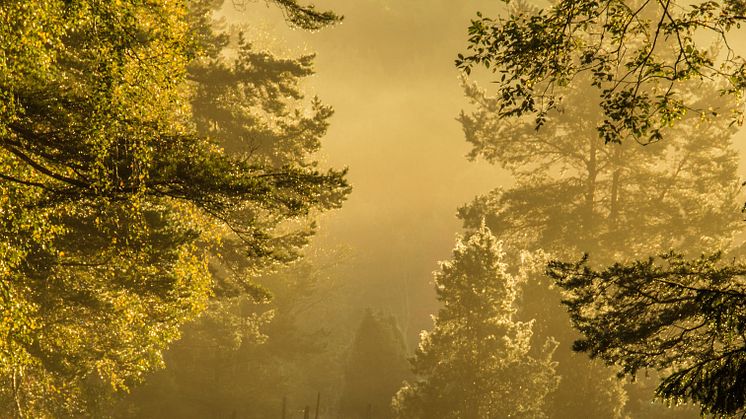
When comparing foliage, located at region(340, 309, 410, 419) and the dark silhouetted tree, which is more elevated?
the dark silhouetted tree


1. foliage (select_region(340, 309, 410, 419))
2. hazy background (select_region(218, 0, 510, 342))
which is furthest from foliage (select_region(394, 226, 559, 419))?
hazy background (select_region(218, 0, 510, 342))

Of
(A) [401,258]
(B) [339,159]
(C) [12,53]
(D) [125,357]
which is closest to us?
(C) [12,53]

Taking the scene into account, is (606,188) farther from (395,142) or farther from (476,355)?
(395,142)

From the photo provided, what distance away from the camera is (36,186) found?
21.2 ft

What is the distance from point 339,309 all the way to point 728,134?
2774cm

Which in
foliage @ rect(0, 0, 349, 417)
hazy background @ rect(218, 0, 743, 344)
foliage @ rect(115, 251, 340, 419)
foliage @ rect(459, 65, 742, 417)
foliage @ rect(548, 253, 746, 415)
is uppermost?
hazy background @ rect(218, 0, 743, 344)

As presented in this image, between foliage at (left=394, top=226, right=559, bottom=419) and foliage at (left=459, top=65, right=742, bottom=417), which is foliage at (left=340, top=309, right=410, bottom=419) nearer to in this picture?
foliage at (left=459, top=65, right=742, bottom=417)

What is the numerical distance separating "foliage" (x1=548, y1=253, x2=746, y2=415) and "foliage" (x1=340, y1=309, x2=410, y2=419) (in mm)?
23540

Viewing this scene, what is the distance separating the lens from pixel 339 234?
53.8 meters

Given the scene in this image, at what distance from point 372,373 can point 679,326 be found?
82.9 ft

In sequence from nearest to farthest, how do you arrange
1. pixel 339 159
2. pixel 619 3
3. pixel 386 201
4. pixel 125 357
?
pixel 619 3 → pixel 125 357 → pixel 386 201 → pixel 339 159

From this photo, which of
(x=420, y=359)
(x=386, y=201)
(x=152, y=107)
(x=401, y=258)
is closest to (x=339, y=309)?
(x=401, y=258)

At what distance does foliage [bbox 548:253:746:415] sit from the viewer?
5680mm

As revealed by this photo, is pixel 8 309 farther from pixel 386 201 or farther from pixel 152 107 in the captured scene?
pixel 386 201
